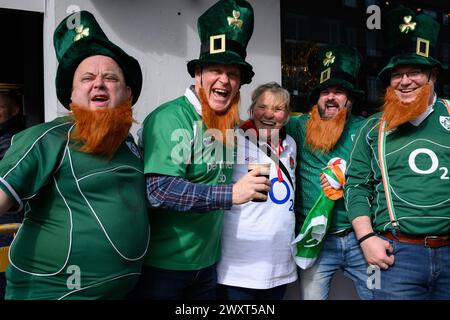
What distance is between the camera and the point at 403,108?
2.34 meters

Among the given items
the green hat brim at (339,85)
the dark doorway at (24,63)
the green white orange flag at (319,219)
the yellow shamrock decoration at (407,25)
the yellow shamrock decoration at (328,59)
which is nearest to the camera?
the yellow shamrock decoration at (407,25)

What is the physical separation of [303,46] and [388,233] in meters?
2.49

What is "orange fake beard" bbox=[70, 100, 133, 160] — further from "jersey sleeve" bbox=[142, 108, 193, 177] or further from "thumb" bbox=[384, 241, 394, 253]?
"thumb" bbox=[384, 241, 394, 253]

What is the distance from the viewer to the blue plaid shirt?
2.04 m

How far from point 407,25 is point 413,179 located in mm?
923

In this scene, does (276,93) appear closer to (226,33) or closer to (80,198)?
(226,33)

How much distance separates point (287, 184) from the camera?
264 cm

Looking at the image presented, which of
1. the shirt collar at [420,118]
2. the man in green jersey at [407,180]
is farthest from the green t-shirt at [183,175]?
the shirt collar at [420,118]

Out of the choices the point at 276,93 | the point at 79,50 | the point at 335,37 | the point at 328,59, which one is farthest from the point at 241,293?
the point at 335,37

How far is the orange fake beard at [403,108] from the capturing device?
2.30 meters

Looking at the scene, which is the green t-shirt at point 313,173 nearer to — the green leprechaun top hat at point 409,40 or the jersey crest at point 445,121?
the green leprechaun top hat at point 409,40

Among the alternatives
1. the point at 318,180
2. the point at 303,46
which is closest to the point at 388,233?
the point at 318,180

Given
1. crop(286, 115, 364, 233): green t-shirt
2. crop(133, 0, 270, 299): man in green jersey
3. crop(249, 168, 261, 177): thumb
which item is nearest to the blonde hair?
crop(133, 0, 270, 299): man in green jersey

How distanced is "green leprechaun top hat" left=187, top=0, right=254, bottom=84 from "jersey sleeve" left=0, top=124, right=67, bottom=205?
936mm
